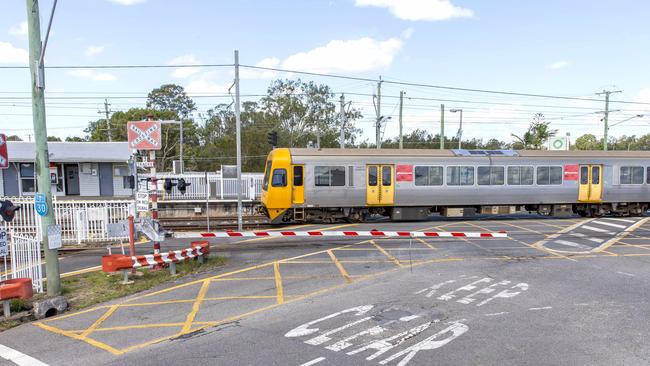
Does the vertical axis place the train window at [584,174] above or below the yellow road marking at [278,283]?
above

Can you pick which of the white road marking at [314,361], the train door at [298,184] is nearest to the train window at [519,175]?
the train door at [298,184]

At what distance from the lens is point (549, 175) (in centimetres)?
1956

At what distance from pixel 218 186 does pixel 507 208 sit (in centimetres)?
1662

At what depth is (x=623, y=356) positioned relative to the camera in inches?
215

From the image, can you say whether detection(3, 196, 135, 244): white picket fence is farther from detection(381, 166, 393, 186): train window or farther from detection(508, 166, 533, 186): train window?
detection(508, 166, 533, 186): train window

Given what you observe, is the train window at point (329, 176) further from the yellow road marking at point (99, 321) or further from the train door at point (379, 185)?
the yellow road marking at point (99, 321)

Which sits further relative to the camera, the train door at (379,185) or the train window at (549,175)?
the train window at (549,175)

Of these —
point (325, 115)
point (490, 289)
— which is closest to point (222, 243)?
point (490, 289)

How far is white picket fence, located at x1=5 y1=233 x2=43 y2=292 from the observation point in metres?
8.38

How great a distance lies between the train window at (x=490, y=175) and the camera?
748 inches

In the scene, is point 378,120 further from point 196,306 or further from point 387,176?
point 196,306

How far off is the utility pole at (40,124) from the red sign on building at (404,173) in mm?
13080

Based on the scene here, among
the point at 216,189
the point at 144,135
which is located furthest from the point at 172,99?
the point at 144,135

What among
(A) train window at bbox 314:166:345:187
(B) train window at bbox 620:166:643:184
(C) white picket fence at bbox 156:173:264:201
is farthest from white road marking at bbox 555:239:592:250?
(C) white picket fence at bbox 156:173:264:201
